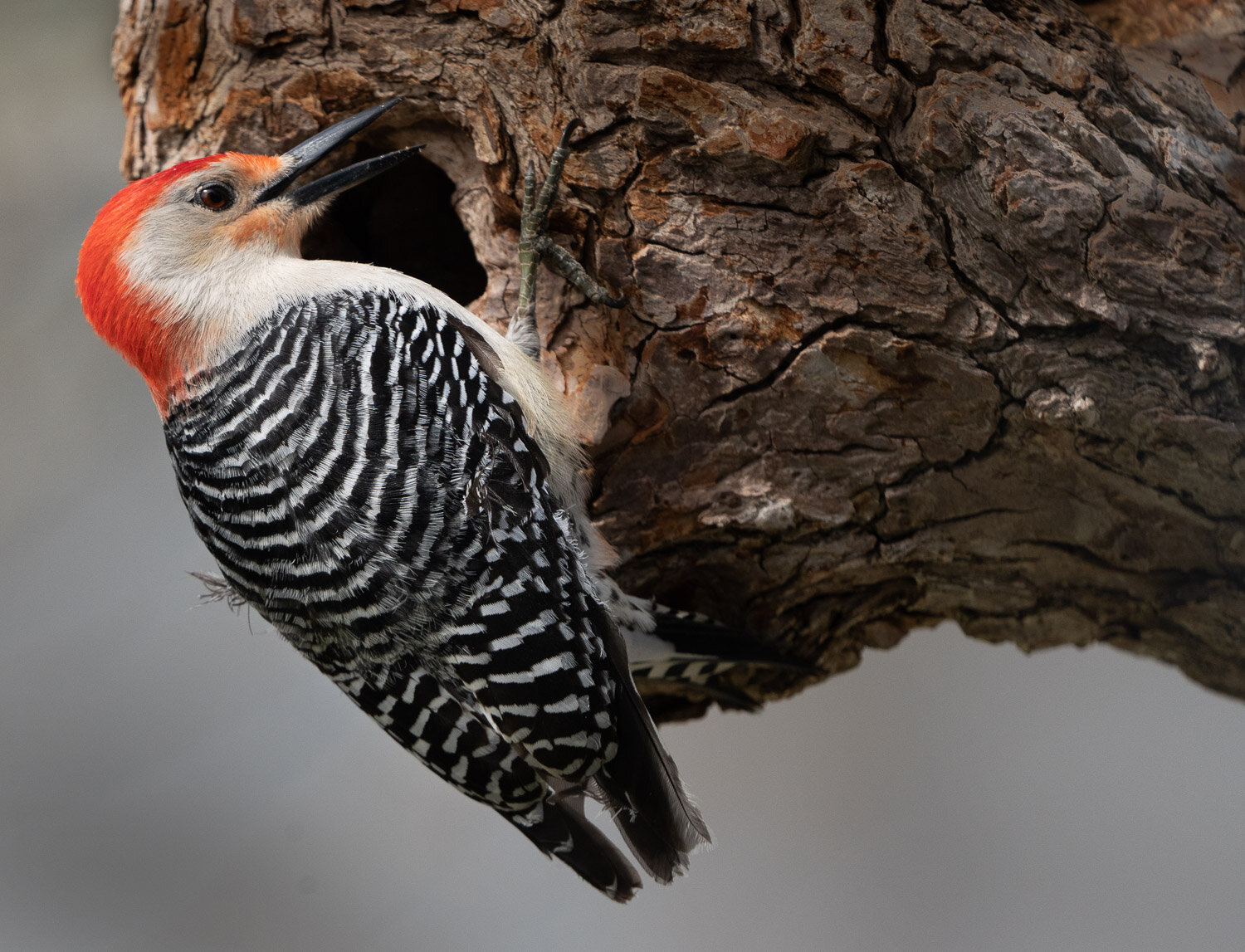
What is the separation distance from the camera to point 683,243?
1.83m

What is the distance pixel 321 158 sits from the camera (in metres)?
2.01

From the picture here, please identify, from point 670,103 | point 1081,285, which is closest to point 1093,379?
point 1081,285

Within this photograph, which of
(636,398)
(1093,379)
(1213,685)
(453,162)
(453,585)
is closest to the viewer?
(453,585)

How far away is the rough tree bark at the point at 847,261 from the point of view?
5.63 feet

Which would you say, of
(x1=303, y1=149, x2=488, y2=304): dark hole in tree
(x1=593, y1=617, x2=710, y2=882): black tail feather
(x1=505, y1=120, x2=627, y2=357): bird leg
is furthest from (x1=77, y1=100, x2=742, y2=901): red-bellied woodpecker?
(x1=303, y1=149, x2=488, y2=304): dark hole in tree

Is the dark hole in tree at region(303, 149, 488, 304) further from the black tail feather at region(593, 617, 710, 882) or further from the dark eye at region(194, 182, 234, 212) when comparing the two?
the black tail feather at region(593, 617, 710, 882)

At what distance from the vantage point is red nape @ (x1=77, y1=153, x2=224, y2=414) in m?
1.88

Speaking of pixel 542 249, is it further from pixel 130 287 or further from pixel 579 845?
pixel 579 845

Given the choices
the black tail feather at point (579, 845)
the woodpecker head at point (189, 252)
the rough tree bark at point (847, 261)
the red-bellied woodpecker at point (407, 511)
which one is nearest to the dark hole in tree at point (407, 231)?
the rough tree bark at point (847, 261)

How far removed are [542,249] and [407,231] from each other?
721mm

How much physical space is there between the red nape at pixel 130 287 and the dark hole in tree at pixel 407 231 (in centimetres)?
48

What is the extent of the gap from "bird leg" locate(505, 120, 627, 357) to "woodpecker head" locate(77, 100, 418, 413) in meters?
0.28

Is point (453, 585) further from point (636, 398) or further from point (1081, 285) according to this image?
point (1081, 285)

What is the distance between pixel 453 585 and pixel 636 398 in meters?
0.59
